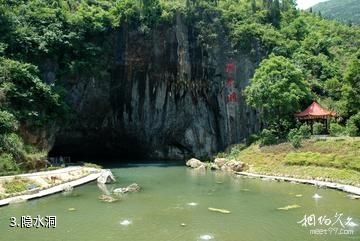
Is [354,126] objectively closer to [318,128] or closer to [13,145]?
[318,128]

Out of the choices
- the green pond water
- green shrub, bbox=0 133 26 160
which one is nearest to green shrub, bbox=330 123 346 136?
the green pond water

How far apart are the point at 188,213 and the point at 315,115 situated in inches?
1095

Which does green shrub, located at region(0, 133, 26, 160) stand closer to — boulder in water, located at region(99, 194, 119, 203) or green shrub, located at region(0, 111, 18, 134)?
green shrub, located at region(0, 111, 18, 134)

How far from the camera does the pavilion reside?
47.2 meters

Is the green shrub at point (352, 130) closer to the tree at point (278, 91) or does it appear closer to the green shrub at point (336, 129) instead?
the green shrub at point (336, 129)

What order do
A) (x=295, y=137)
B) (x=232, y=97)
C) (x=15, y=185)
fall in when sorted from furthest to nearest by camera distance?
(x=232, y=97)
(x=295, y=137)
(x=15, y=185)

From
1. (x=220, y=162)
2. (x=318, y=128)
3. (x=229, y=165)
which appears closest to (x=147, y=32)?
(x=220, y=162)

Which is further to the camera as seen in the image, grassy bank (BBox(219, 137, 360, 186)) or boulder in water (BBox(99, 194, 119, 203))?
grassy bank (BBox(219, 137, 360, 186))

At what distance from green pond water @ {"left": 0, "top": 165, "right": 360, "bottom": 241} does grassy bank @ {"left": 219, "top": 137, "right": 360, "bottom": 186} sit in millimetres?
3551

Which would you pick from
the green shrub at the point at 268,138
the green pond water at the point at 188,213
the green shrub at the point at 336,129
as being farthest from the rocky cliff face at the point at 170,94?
the green pond water at the point at 188,213

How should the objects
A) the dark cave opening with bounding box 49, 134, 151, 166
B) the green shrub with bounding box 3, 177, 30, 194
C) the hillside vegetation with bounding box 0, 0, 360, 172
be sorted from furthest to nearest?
1. the dark cave opening with bounding box 49, 134, 151, 166
2. the hillside vegetation with bounding box 0, 0, 360, 172
3. the green shrub with bounding box 3, 177, 30, 194

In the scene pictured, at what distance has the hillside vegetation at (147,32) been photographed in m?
44.8

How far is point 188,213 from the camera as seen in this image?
77.3ft

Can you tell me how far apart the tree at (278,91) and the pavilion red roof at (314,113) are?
92 centimetres
